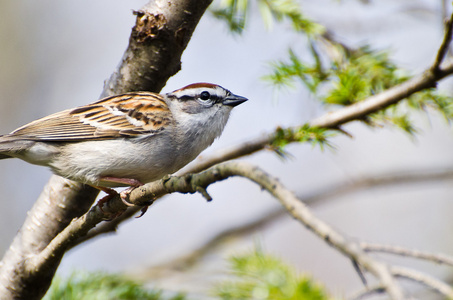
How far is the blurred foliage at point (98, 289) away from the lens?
261 centimetres

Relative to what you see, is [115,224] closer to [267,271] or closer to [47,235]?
[47,235]

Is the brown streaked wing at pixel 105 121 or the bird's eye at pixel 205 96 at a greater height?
the bird's eye at pixel 205 96

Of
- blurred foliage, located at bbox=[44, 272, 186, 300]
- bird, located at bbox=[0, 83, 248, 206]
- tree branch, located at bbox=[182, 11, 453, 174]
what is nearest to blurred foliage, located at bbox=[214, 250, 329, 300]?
blurred foliage, located at bbox=[44, 272, 186, 300]

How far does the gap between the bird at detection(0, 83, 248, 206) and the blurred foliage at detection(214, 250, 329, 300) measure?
0.86 meters

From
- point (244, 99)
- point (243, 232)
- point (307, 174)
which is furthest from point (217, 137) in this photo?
point (307, 174)

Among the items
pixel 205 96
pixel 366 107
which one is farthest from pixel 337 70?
pixel 205 96

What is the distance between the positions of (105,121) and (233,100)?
934mm

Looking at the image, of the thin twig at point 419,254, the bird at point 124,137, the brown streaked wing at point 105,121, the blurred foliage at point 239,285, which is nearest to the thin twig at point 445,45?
the thin twig at point 419,254

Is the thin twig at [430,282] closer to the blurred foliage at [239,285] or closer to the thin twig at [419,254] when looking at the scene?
the thin twig at [419,254]

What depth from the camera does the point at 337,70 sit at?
8.95 ft

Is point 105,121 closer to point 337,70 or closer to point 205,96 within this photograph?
point 205,96

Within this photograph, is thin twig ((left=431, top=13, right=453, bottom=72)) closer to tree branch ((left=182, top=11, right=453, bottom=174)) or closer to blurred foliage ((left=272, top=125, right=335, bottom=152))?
tree branch ((left=182, top=11, right=453, bottom=174))

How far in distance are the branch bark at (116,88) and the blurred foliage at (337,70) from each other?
26.0 inches

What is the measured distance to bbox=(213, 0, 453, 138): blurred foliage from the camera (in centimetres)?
260
